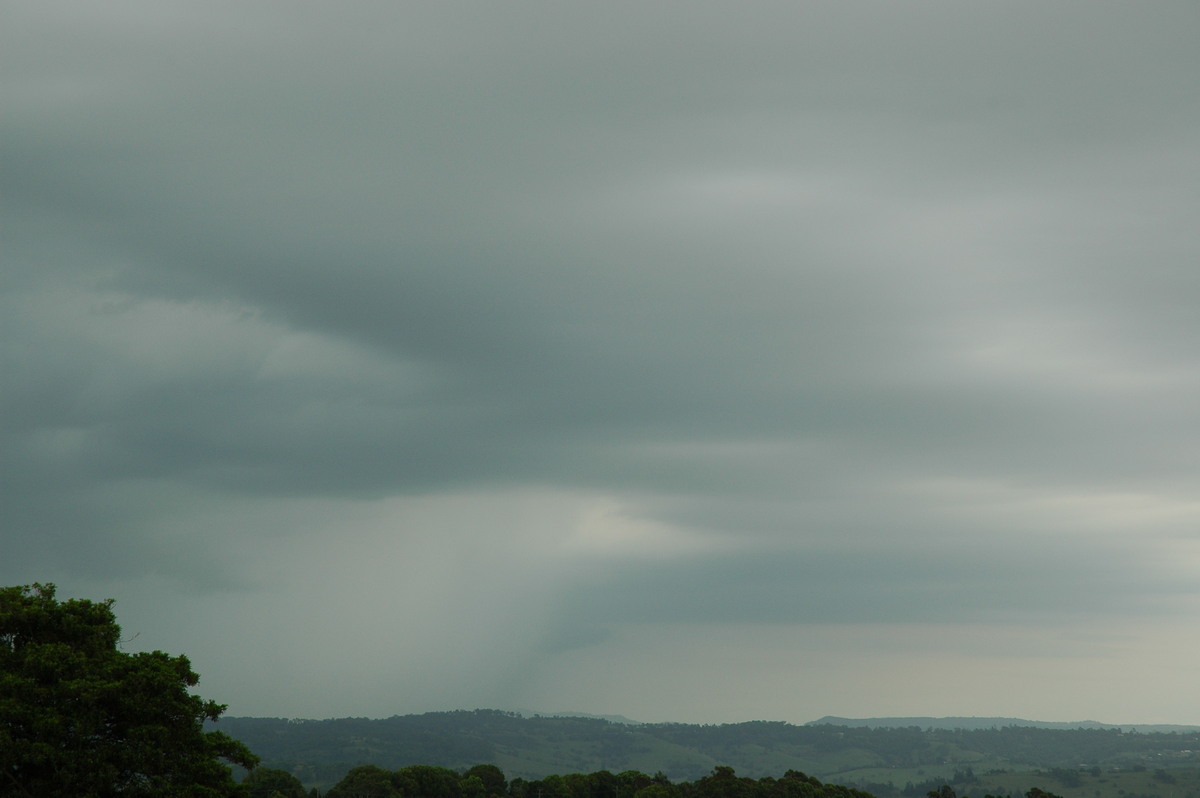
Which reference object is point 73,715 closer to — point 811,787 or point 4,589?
point 4,589

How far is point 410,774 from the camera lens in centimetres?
16350

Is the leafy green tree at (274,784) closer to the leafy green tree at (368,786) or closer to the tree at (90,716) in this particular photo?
the leafy green tree at (368,786)

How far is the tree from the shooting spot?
53719 mm

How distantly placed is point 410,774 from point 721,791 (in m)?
46.1

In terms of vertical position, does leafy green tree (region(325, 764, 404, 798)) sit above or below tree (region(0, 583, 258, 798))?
below

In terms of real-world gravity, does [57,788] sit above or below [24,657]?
below

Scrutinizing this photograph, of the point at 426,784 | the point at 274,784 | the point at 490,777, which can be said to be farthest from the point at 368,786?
the point at 490,777

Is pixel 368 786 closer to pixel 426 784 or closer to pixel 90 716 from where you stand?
pixel 426 784

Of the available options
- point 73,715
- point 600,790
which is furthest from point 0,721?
point 600,790

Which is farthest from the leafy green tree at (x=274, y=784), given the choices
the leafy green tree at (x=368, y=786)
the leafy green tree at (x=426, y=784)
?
the leafy green tree at (x=426, y=784)

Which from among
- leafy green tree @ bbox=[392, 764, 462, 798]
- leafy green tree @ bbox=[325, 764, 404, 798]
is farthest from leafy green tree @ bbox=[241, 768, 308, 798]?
leafy green tree @ bbox=[392, 764, 462, 798]

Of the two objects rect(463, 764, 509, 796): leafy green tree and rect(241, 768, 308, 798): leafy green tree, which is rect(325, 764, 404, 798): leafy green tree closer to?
rect(241, 768, 308, 798): leafy green tree

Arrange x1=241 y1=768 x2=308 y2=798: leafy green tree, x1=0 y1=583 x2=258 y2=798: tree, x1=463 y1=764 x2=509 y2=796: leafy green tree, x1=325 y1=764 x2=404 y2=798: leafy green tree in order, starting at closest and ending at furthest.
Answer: x1=0 y1=583 x2=258 y2=798: tree
x1=325 y1=764 x2=404 y2=798: leafy green tree
x1=241 y1=768 x2=308 y2=798: leafy green tree
x1=463 y1=764 x2=509 y2=796: leafy green tree

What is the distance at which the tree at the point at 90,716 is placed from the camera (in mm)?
53719
